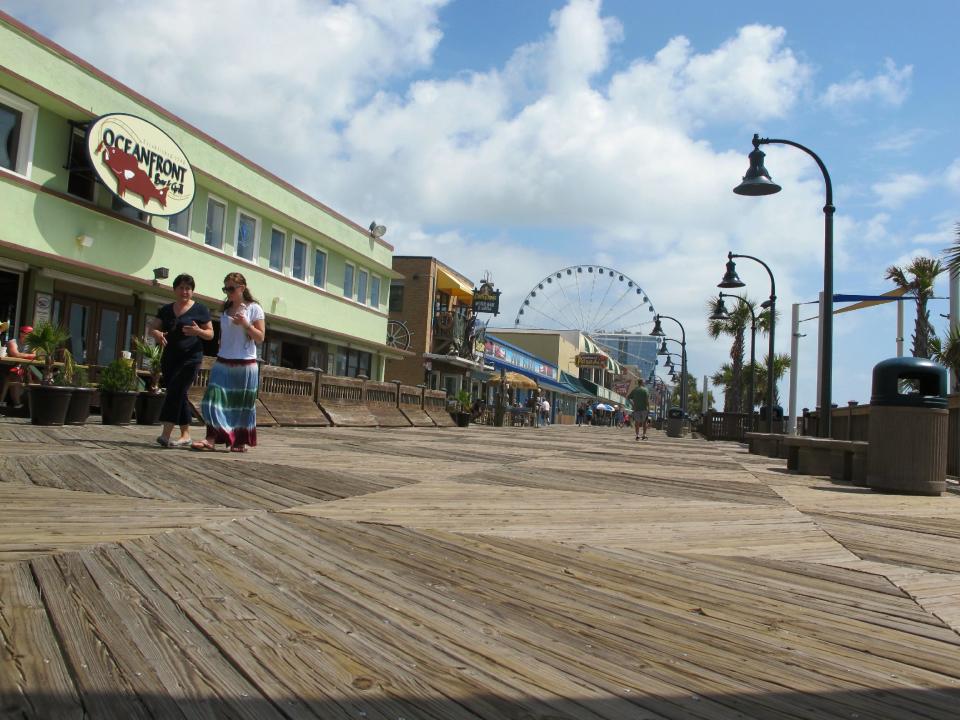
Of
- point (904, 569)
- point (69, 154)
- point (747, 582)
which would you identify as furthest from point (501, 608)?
point (69, 154)

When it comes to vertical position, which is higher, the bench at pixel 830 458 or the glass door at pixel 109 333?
the glass door at pixel 109 333

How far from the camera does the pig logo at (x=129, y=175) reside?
1730 cm

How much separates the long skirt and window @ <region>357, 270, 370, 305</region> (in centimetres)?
2375

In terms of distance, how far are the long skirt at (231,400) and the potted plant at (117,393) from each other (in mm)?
4351

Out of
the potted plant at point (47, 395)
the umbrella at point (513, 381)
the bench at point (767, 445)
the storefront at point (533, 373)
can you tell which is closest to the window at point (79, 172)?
the potted plant at point (47, 395)

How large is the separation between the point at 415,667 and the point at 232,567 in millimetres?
1200

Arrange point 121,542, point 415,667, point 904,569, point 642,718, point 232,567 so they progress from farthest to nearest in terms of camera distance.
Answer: point 904,569, point 121,542, point 232,567, point 415,667, point 642,718

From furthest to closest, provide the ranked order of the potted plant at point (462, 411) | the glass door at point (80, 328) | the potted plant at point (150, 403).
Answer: the potted plant at point (462, 411) < the glass door at point (80, 328) < the potted plant at point (150, 403)

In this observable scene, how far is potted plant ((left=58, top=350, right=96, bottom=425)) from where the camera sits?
1095 cm

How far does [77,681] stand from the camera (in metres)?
1.94

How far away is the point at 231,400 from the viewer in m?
7.95

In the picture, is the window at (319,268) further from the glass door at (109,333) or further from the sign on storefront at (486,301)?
the sign on storefront at (486,301)

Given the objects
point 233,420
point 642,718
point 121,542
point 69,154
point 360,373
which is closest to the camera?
point 642,718

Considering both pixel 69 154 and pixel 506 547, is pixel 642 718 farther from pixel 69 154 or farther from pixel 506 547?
pixel 69 154
